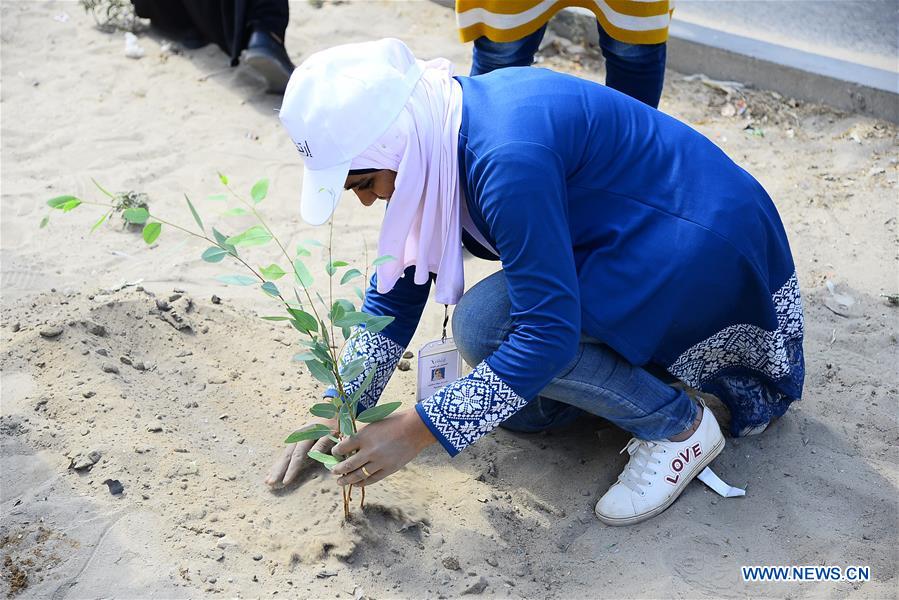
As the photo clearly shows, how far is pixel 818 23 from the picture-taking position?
4617 mm

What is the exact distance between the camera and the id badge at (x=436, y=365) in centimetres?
229

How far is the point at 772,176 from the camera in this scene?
3602mm

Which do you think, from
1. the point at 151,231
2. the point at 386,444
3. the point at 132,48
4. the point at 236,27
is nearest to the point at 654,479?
the point at 386,444

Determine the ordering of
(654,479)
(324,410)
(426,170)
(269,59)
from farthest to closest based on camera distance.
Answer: (269,59)
(654,479)
(324,410)
(426,170)

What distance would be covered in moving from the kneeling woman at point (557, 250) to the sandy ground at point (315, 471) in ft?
0.48

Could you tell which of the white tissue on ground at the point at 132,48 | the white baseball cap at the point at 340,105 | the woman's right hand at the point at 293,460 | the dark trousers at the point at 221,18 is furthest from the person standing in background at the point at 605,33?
the white tissue on ground at the point at 132,48

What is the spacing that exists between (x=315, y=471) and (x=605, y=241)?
947mm

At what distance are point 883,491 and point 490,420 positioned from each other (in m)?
1.03

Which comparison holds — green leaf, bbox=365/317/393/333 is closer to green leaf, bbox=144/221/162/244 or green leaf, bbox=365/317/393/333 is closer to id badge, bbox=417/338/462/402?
id badge, bbox=417/338/462/402

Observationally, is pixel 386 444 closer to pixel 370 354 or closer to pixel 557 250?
pixel 370 354

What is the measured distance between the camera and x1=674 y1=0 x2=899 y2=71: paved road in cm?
434

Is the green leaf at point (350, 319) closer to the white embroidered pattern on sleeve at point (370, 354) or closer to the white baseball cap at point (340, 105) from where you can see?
the white baseball cap at point (340, 105)

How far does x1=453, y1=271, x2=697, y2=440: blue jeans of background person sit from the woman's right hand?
429 mm

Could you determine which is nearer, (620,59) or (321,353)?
(321,353)
